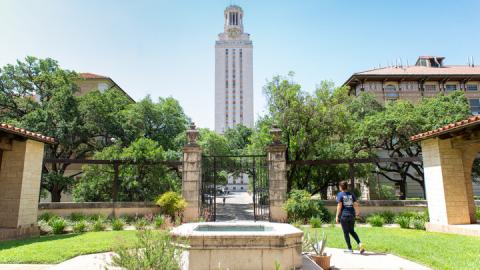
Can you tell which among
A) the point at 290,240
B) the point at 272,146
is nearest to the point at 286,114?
the point at 272,146

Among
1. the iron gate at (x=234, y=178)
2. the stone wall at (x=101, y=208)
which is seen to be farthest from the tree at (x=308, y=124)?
the stone wall at (x=101, y=208)

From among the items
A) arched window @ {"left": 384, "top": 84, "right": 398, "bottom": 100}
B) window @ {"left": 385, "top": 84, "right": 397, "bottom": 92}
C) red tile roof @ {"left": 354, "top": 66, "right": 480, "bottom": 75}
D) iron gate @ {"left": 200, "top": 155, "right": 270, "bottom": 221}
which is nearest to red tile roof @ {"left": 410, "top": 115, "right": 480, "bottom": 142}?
iron gate @ {"left": 200, "top": 155, "right": 270, "bottom": 221}

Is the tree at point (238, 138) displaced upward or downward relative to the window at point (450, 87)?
downward

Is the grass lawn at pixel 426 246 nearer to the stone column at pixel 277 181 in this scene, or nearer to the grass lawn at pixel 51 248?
the stone column at pixel 277 181

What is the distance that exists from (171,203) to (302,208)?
19.4ft

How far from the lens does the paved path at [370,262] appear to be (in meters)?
6.06

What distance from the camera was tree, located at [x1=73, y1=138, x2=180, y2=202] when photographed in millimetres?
15586

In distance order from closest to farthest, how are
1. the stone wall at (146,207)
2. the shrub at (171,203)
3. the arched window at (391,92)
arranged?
the shrub at (171,203)
the stone wall at (146,207)
the arched window at (391,92)

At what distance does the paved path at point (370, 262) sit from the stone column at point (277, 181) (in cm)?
532

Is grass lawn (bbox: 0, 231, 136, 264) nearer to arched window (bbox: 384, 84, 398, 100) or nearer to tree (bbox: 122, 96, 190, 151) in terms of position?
tree (bbox: 122, 96, 190, 151)

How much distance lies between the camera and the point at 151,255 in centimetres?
443

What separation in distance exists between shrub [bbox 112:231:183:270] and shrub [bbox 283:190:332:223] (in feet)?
28.4

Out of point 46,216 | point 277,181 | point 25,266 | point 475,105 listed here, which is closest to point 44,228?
point 46,216

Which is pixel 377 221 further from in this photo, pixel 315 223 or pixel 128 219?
pixel 128 219
